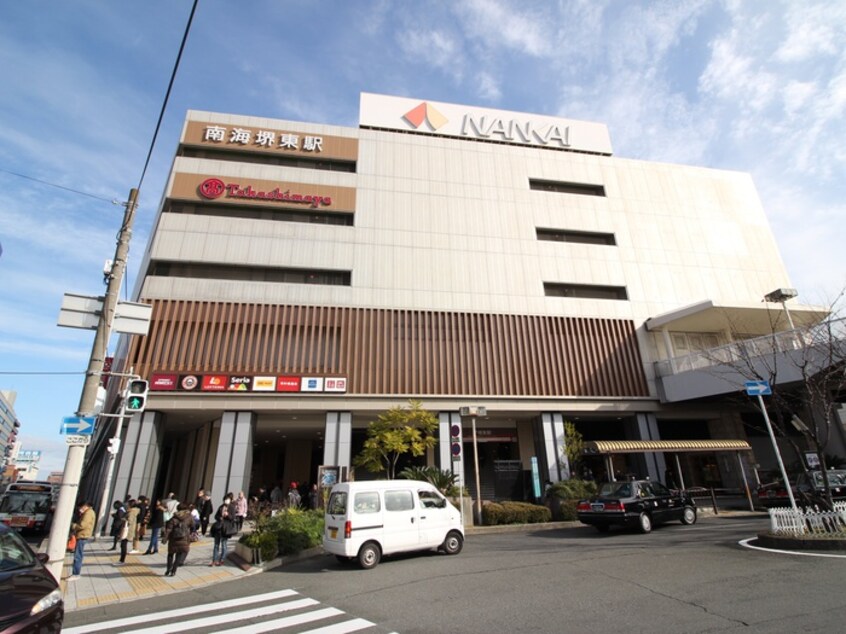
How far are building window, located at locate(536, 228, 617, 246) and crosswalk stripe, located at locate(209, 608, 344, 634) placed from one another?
2649cm

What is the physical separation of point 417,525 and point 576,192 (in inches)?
1097

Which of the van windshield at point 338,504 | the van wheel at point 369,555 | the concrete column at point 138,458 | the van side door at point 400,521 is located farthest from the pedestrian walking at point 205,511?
the van side door at point 400,521

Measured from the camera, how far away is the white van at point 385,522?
10.2 meters

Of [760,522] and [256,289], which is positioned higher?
[256,289]

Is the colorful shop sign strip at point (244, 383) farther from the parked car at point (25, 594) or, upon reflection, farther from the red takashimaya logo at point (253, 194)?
the parked car at point (25, 594)

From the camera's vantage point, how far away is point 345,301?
24.3 meters

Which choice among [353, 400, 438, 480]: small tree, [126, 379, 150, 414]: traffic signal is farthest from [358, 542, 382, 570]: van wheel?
[353, 400, 438, 480]: small tree

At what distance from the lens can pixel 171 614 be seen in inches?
283

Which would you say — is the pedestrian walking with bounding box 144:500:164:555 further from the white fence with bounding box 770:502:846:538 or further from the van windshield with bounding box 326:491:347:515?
the white fence with bounding box 770:502:846:538

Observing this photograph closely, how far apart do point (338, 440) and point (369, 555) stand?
1187cm

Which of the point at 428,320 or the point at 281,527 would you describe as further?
the point at 428,320

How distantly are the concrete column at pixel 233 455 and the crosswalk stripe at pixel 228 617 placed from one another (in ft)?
44.7

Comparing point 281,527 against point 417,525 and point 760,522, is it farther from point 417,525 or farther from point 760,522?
point 760,522

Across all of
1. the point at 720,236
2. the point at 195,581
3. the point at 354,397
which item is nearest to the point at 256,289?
the point at 354,397
